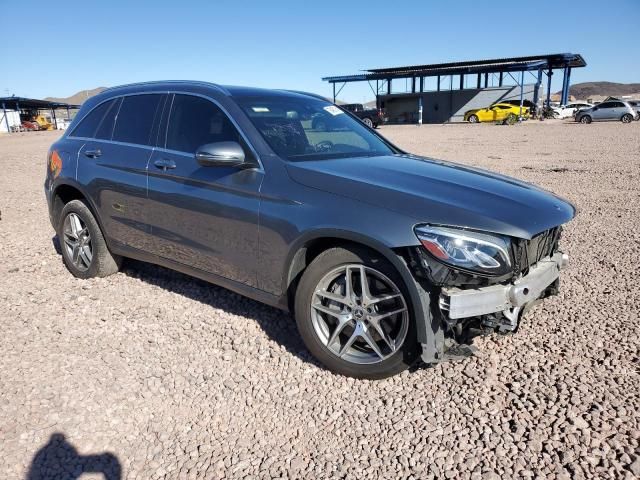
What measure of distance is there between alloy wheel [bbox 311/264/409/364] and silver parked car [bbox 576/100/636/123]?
38984 mm

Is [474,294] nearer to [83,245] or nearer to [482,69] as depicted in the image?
[83,245]

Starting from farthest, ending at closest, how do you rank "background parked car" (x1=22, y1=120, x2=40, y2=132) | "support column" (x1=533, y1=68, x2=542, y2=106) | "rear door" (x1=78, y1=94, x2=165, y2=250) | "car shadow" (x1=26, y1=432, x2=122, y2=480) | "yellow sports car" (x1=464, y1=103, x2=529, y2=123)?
"background parked car" (x1=22, y1=120, x2=40, y2=132)
"support column" (x1=533, y1=68, x2=542, y2=106)
"yellow sports car" (x1=464, y1=103, x2=529, y2=123)
"rear door" (x1=78, y1=94, x2=165, y2=250)
"car shadow" (x1=26, y1=432, x2=122, y2=480)

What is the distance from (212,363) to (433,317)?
1.54 meters

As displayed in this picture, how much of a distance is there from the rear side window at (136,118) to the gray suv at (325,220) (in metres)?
0.01

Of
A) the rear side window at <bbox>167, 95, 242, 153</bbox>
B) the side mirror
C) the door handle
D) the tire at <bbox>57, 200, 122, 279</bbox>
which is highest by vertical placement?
the rear side window at <bbox>167, 95, 242, 153</bbox>

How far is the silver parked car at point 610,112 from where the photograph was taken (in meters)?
34.9

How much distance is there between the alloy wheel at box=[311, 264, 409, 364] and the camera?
9.62 ft

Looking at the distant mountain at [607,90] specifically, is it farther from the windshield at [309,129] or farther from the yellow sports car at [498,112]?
the windshield at [309,129]

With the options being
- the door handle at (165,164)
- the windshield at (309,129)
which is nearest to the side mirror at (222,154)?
the windshield at (309,129)

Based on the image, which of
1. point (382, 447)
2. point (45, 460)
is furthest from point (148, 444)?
point (382, 447)

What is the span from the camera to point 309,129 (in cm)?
402

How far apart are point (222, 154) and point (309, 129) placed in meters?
0.98

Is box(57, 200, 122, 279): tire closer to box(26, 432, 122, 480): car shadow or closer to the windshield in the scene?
the windshield

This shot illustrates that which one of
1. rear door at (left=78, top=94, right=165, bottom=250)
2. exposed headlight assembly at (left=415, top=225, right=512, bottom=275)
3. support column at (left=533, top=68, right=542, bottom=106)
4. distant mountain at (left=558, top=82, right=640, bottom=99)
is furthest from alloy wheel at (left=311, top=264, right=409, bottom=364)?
distant mountain at (left=558, top=82, right=640, bottom=99)
